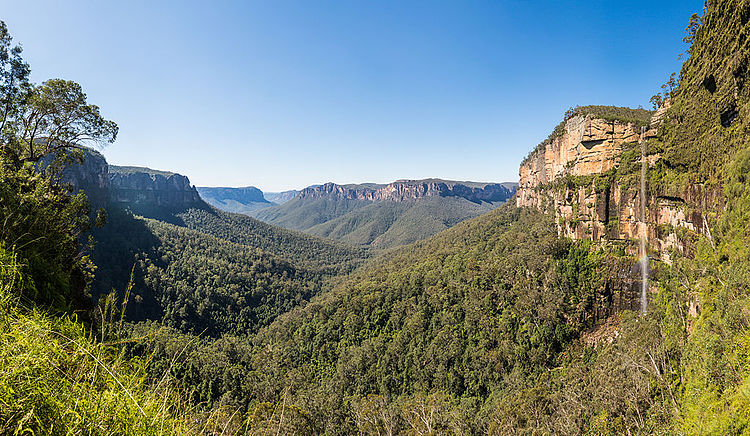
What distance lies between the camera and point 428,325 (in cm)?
3572

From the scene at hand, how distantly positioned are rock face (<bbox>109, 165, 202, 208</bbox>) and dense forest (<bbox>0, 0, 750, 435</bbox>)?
215 ft

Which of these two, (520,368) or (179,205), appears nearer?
(520,368)

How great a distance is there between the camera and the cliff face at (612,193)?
2095cm

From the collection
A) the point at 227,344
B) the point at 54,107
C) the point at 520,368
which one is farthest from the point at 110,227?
the point at 520,368

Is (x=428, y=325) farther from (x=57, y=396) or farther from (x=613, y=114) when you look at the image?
(x=57, y=396)

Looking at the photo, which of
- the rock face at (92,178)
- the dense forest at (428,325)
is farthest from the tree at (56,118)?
the rock face at (92,178)

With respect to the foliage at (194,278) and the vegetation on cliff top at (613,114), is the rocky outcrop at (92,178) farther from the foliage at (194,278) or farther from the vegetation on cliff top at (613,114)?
the vegetation on cliff top at (613,114)

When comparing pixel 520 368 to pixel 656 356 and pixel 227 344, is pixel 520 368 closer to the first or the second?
pixel 656 356

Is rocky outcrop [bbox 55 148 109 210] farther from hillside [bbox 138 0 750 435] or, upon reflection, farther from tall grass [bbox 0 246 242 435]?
tall grass [bbox 0 246 242 435]

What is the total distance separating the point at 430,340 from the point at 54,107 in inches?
1368

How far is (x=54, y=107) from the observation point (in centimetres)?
916

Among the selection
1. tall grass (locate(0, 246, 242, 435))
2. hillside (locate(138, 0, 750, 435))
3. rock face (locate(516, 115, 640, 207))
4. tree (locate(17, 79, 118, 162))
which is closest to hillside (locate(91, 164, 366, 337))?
hillside (locate(138, 0, 750, 435))

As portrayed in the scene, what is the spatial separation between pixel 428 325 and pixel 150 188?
4933 inches

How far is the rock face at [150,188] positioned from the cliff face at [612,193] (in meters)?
129
